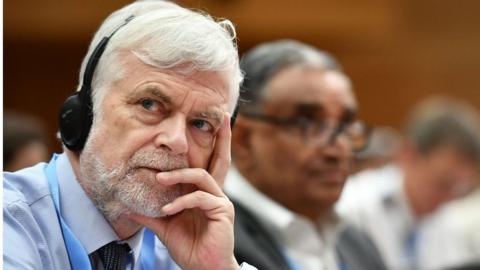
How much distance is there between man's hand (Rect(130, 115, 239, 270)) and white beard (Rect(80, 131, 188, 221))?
0.03 metres

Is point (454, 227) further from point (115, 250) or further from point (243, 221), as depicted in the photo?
point (115, 250)

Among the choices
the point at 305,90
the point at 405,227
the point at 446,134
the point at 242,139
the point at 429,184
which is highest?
the point at 305,90

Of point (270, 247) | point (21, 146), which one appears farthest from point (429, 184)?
point (270, 247)

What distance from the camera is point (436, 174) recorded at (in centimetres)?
527

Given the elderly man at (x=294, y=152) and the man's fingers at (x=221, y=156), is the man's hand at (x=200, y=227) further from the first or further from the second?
the elderly man at (x=294, y=152)

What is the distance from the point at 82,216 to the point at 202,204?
0.23m

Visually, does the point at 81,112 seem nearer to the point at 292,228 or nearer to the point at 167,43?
the point at 167,43

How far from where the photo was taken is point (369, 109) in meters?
7.29

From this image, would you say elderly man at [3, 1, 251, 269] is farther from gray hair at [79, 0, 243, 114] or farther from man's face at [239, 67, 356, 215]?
man's face at [239, 67, 356, 215]

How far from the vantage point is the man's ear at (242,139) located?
107 inches

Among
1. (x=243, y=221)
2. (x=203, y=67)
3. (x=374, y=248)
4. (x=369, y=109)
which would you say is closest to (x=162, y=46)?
(x=203, y=67)

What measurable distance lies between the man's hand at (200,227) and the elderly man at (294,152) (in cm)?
70

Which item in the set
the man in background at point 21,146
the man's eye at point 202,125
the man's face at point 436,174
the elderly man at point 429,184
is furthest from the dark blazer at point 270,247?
the man's face at point 436,174

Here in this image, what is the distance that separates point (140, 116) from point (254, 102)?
0.99 metres
